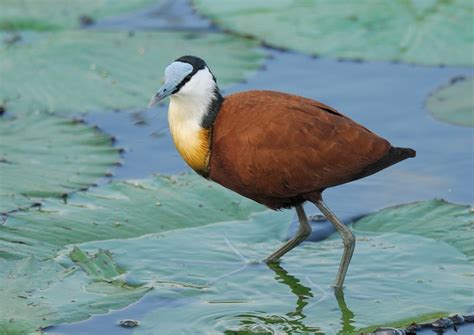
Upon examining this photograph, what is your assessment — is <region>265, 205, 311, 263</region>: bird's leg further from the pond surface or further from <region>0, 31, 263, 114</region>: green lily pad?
<region>0, 31, 263, 114</region>: green lily pad

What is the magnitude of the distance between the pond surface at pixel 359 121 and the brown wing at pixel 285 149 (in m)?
0.58

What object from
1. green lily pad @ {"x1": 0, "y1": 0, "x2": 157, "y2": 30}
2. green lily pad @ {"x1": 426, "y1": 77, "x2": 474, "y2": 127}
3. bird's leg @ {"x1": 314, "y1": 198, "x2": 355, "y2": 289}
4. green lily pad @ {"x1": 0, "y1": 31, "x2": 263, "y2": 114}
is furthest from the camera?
green lily pad @ {"x1": 0, "y1": 0, "x2": 157, "y2": 30}

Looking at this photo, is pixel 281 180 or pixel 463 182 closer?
pixel 281 180

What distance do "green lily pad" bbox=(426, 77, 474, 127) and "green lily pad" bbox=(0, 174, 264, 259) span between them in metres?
2.00

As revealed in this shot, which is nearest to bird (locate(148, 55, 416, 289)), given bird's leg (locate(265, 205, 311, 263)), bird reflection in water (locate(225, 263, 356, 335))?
bird reflection in water (locate(225, 263, 356, 335))

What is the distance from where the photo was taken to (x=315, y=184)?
17.5 ft

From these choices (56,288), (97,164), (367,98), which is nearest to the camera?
(56,288)

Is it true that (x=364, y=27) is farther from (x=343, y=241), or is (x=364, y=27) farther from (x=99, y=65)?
(x=343, y=241)

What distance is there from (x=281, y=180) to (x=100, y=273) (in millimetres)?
1007

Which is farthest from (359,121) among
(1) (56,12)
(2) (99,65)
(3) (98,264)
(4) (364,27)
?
(1) (56,12)

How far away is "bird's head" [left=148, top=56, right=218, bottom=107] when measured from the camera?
17.4 feet

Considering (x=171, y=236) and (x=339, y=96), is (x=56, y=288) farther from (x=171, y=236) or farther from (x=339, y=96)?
(x=339, y=96)

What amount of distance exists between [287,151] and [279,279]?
2.43ft

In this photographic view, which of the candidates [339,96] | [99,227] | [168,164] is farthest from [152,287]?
[339,96]
